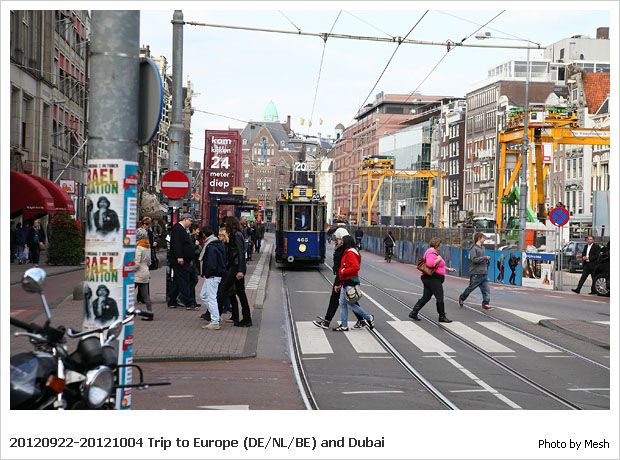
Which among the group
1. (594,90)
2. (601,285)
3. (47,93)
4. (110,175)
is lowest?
(601,285)

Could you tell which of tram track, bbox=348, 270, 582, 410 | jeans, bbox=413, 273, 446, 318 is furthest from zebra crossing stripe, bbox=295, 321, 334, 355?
jeans, bbox=413, 273, 446, 318

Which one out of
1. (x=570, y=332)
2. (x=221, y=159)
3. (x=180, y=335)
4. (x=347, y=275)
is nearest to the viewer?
(x=180, y=335)

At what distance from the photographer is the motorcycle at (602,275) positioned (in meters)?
29.7

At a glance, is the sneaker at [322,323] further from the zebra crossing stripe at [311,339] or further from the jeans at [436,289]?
the jeans at [436,289]

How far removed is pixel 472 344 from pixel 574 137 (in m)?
29.6

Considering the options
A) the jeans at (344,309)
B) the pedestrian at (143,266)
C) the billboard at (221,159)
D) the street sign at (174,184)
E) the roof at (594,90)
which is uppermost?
the roof at (594,90)

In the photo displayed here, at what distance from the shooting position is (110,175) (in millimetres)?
6328

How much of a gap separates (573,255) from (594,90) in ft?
98.9

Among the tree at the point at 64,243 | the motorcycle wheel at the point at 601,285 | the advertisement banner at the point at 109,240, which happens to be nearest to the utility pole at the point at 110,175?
the advertisement banner at the point at 109,240

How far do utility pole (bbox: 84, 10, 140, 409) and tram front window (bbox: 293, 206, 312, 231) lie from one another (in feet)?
104

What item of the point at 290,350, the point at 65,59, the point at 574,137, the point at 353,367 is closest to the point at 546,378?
the point at 353,367

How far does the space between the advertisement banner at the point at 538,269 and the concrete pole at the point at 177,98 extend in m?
16.6

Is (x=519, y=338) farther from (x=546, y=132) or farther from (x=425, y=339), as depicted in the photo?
(x=546, y=132)

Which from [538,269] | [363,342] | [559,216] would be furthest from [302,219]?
[363,342]
